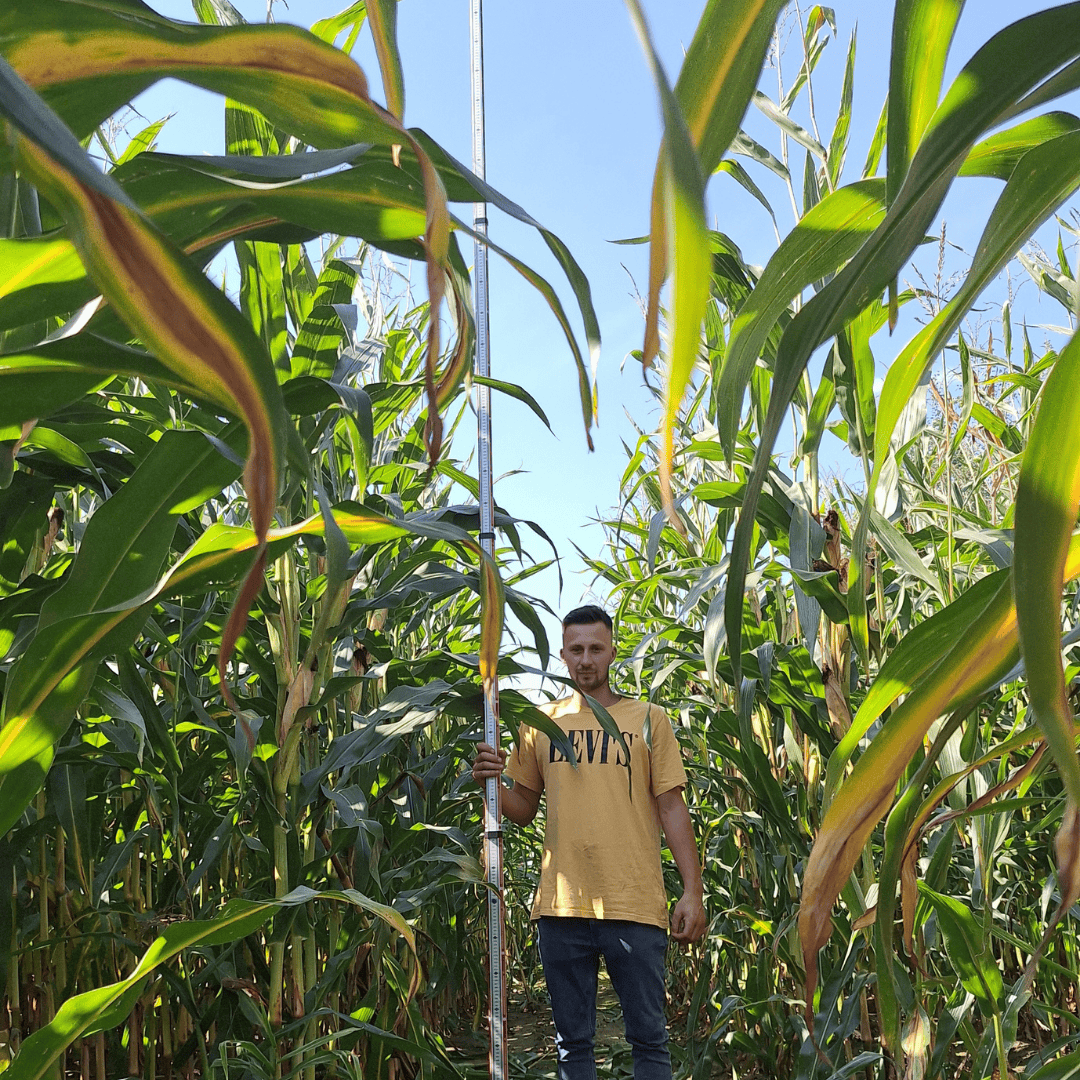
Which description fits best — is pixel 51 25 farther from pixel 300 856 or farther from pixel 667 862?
pixel 667 862

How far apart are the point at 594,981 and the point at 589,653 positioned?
2.26 feet

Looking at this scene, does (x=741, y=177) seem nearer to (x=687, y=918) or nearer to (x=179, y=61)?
(x=179, y=61)

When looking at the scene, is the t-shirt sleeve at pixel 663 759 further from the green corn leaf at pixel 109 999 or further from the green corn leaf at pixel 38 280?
the green corn leaf at pixel 38 280

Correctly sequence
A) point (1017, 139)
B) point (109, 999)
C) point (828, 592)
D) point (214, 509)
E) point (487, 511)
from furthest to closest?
point (214, 509) → point (487, 511) → point (828, 592) → point (109, 999) → point (1017, 139)

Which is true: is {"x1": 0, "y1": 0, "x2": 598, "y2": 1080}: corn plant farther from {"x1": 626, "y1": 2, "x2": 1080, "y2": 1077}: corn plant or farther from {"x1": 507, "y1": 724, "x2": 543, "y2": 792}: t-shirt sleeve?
{"x1": 507, "y1": 724, "x2": 543, "y2": 792}: t-shirt sleeve

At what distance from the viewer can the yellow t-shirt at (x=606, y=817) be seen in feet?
6.62

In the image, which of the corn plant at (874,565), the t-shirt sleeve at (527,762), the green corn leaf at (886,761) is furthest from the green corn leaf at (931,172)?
the t-shirt sleeve at (527,762)

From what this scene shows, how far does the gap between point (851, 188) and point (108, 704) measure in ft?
2.26

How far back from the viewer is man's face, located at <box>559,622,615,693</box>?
2.18 meters

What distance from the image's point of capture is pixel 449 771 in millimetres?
2469

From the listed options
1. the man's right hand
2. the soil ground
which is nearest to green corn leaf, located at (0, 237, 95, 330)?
the man's right hand

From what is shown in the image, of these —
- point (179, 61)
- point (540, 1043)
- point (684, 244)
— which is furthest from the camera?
point (540, 1043)

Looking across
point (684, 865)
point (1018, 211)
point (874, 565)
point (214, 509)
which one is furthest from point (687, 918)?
point (1018, 211)

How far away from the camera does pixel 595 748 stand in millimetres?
2146
